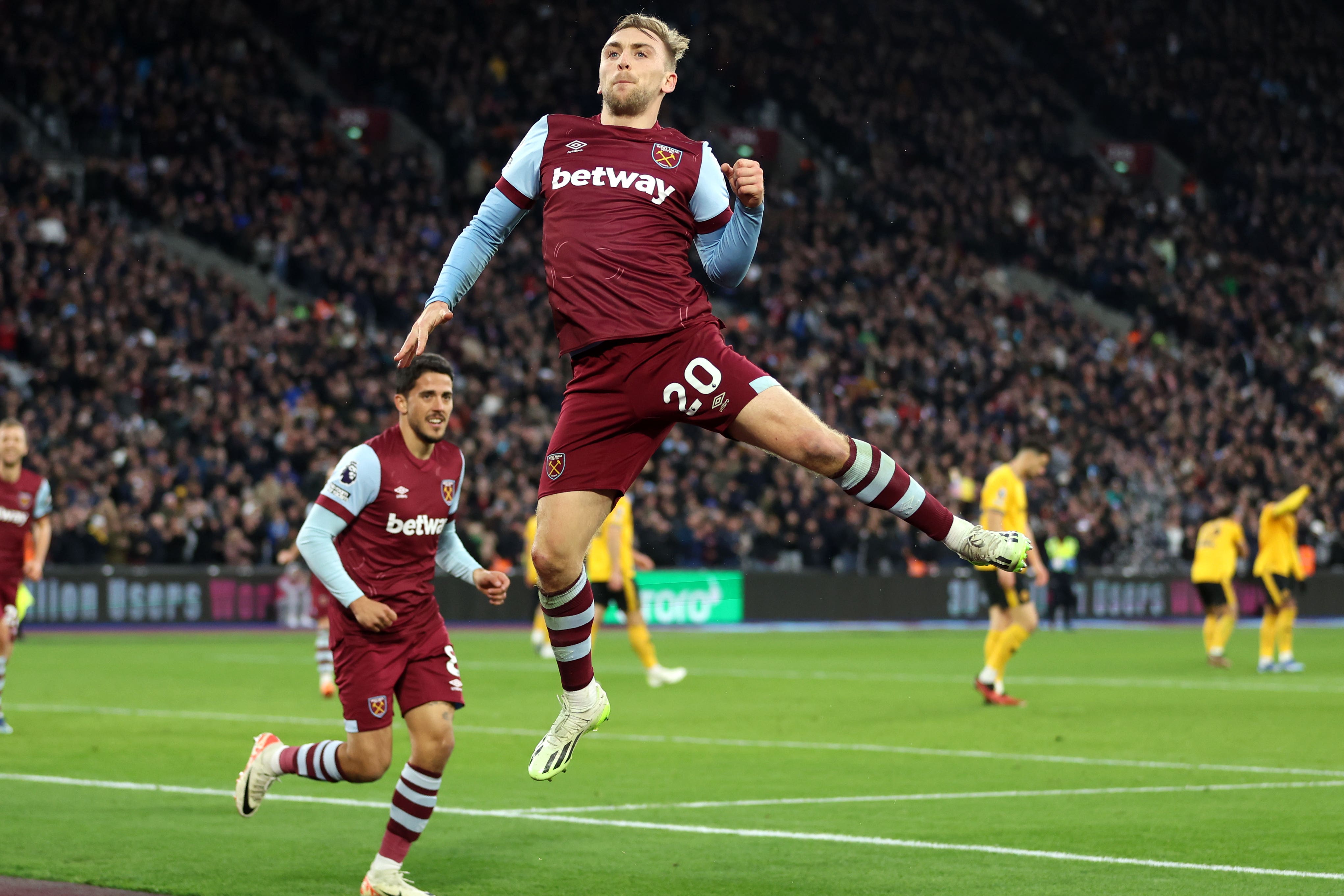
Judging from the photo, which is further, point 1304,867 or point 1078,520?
point 1078,520

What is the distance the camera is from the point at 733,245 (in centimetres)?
661

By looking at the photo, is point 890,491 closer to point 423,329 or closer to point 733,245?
point 733,245

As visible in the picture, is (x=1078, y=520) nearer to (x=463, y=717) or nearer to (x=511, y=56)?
(x=511, y=56)

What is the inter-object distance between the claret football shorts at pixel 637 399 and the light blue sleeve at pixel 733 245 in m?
0.23

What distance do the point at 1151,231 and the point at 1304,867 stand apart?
1660 inches

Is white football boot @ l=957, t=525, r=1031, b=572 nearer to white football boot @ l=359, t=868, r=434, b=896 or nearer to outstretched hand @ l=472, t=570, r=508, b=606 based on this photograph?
outstretched hand @ l=472, t=570, r=508, b=606

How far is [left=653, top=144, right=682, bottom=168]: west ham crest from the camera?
21.6 feet

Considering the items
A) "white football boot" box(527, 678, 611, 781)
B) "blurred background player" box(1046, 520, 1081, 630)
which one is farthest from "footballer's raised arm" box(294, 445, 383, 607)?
"blurred background player" box(1046, 520, 1081, 630)

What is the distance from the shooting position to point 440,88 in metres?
41.4

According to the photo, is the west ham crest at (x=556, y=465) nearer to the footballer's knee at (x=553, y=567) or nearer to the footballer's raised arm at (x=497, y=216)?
the footballer's knee at (x=553, y=567)

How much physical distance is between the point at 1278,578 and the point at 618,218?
55.8 feet

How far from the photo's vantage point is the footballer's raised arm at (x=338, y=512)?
797 centimetres

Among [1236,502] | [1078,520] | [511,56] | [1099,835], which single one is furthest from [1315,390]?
[1099,835]

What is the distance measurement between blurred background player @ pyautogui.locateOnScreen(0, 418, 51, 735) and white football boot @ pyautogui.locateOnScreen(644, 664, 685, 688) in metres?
6.91
